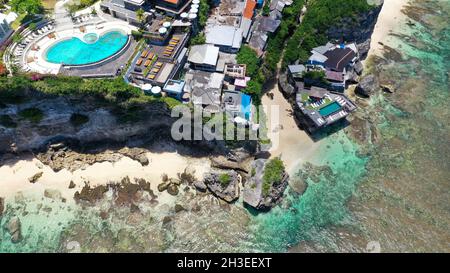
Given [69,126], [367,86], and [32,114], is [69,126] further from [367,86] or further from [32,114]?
[367,86]

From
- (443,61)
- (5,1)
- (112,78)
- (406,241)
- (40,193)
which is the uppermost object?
(5,1)

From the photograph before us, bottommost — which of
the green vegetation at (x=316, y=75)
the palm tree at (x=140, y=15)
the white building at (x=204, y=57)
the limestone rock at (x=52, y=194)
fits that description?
the limestone rock at (x=52, y=194)

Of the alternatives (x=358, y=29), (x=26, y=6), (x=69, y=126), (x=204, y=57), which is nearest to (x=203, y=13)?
(x=204, y=57)

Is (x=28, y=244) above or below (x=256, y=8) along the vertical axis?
below

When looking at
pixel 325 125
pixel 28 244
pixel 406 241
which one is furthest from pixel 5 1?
pixel 406 241

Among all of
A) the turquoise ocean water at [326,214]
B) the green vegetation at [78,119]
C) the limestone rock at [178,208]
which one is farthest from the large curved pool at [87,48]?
the limestone rock at [178,208]

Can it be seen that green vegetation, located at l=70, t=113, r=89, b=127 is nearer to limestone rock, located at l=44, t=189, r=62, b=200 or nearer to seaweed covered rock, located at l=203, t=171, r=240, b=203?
limestone rock, located at l=44, t=189, r=62, b=200

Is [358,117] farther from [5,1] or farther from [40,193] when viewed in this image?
[5,1]

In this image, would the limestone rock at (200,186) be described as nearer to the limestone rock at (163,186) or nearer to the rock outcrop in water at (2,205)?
the limestone rock at (163,186)
